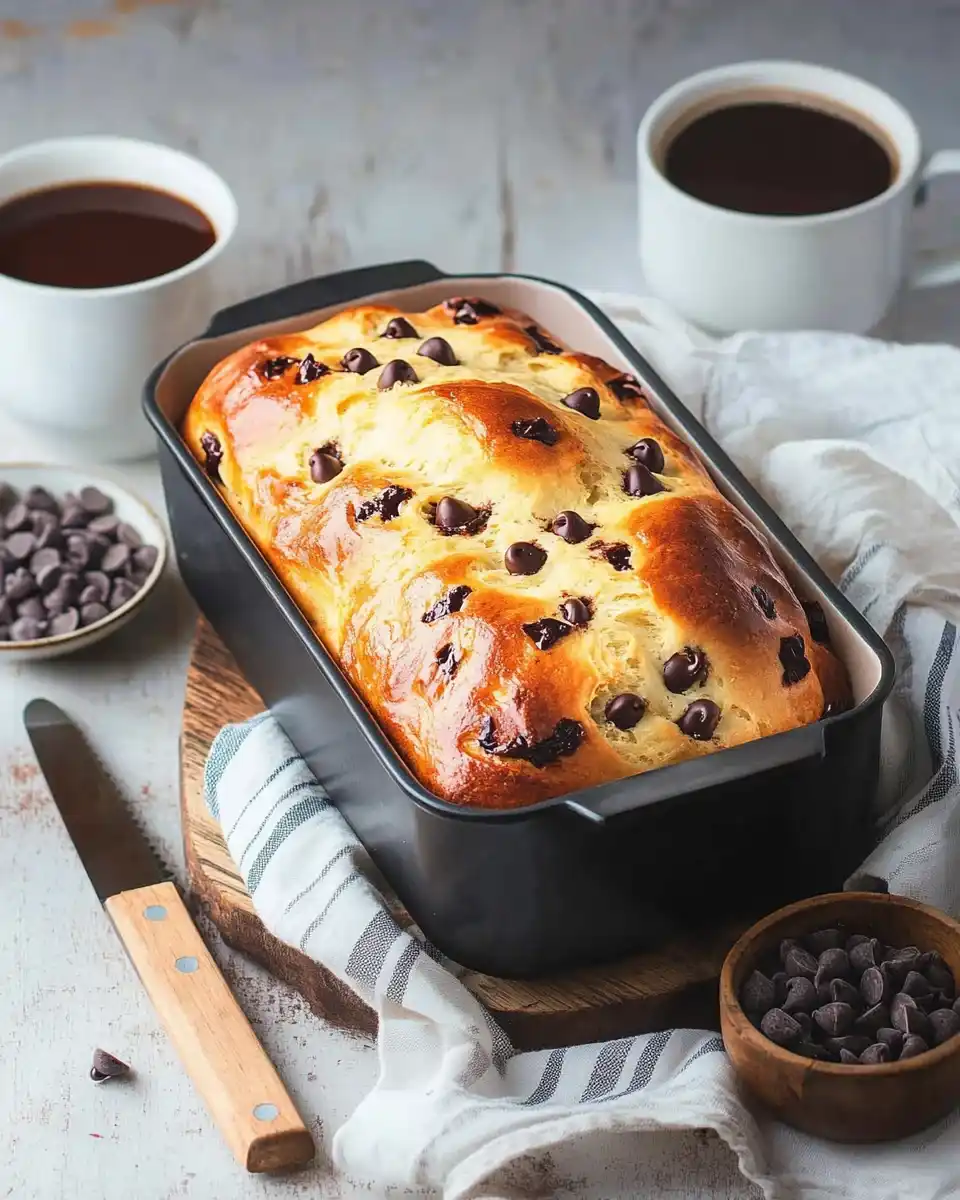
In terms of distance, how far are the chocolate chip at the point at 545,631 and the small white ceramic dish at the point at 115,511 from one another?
87 cm

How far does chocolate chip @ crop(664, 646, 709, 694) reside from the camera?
7.20 ft

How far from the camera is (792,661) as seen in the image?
2248 mm

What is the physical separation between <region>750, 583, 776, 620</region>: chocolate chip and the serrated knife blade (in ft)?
2.80

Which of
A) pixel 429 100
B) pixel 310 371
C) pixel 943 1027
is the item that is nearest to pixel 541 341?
pixel 310 371

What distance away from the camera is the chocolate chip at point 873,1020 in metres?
2.04

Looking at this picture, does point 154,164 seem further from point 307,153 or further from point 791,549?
point 791,549

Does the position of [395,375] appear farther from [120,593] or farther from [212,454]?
[120,593]

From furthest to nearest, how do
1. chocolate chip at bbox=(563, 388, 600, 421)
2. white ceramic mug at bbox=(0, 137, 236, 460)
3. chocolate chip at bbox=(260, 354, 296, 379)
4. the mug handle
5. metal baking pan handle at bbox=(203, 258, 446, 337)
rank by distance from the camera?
the mug handle
white ceramic mug at bbox=(0, 137, 236, 460)
metal baking pan handle at bbox=(203, 258, 446, 337)
chocolate chip at bbox=(260, 354, 296, 379)
chocolate chip at bbox=(563, 388, 600, 421)

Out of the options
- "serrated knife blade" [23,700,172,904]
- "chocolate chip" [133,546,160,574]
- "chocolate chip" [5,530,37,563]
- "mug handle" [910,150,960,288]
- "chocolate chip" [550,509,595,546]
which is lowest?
"serrated knife blade" [23,700,172,904]

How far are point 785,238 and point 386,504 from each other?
103cm

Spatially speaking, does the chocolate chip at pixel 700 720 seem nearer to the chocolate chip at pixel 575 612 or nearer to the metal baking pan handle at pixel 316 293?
the chocolate chip at pixel 575 612

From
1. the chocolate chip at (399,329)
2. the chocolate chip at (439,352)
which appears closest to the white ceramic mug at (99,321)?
the chocolate chip at (399,329)

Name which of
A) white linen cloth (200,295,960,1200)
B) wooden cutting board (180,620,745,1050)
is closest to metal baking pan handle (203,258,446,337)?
white linen cloth (200,295,960,1200)

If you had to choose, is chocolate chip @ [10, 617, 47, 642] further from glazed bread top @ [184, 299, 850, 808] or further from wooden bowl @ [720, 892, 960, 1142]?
wooden bowl @ [720, 892, 960, 1142]
